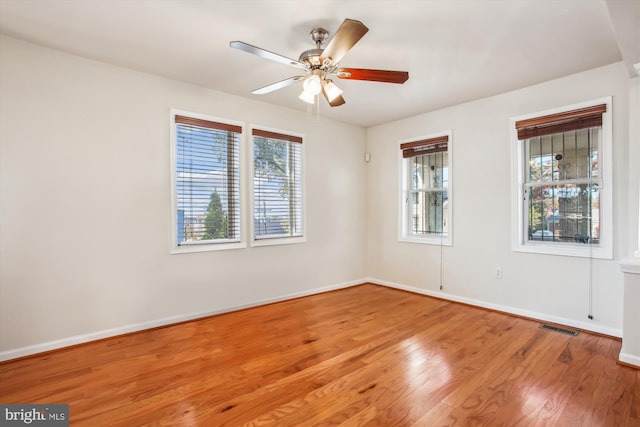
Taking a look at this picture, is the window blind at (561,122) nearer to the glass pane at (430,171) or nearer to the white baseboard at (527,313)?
the glass pane at (430,171)

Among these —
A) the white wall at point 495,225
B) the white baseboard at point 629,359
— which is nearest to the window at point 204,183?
the white wall at point 495,225

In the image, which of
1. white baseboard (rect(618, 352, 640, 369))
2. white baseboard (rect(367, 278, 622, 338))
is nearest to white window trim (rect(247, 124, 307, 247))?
white baseboard (rect(367, 278, 622, 338))

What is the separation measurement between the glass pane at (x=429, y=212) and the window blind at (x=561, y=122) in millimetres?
1226

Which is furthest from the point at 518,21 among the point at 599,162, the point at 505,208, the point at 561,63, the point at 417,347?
the point at 417,347

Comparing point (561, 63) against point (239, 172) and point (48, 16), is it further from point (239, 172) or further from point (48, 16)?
point (48, 16)

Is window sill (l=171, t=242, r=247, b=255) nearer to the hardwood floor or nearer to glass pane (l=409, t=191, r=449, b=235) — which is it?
the hardwood floor

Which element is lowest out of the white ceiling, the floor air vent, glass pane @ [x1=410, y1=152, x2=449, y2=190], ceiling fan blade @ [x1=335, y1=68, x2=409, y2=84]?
the floor air vent

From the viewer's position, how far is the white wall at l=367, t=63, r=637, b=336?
3018 millimetres

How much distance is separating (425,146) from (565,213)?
74.1 inches

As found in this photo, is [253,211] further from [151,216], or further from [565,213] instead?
[565,213]

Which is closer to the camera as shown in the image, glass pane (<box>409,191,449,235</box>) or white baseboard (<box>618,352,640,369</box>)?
white baseboard (<box>618,352,640,369</box>)

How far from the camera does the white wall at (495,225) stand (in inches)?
119

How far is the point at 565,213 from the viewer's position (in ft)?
11.2

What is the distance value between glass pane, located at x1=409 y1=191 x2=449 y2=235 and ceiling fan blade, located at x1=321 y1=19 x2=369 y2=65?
2.89 m
